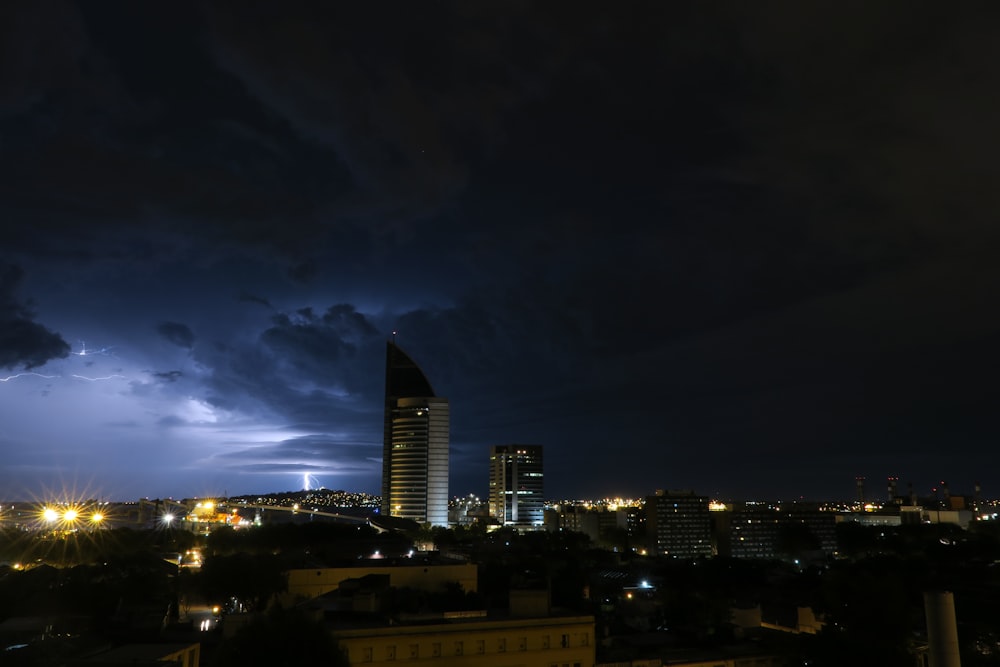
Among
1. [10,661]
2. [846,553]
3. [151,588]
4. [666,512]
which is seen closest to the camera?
[10,661]

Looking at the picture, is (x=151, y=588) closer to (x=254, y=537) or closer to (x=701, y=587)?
(x=254, y=537)

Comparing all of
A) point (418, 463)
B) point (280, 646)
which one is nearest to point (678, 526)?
point (418, 463)

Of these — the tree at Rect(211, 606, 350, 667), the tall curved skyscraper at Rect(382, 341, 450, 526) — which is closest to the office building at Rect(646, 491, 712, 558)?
the tall curved skyscraper at Rect(382, 341, 450, 526)

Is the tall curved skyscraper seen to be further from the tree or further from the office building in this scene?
the tree

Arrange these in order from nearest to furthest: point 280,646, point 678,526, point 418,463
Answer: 1. point 280,646
2. point 418,463
3. point 678,526

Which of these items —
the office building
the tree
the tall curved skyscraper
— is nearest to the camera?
the tree

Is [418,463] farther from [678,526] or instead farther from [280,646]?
[280,646]

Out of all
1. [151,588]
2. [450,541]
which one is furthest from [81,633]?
[450,541]

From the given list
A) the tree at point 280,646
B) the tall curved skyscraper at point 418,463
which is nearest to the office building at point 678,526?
the tall curved skyscraper at point 418,463
